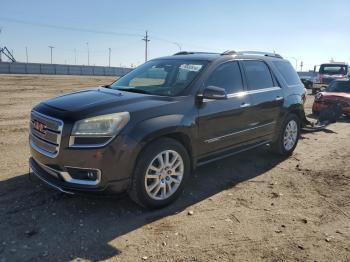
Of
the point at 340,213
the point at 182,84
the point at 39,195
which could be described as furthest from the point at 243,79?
the point at 39,195

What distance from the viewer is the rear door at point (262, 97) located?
20.0ft

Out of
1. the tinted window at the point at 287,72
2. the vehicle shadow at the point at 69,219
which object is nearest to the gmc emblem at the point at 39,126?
the vehicle shadow at the point at 69,219

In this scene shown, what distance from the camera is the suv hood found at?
4.32 metres

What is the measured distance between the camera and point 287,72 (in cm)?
733

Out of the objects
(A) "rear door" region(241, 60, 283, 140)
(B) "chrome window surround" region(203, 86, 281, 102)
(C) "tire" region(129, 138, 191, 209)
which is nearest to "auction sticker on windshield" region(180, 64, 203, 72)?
(B) "chrome window surround" region(203, 86, 281, 102)

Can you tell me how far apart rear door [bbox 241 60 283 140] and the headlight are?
268 centimetres

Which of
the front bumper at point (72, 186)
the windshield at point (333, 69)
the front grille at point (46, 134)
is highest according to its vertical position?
the windshield at point (333, 69)

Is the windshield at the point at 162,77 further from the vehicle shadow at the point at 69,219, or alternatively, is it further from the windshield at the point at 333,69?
the windshield at the point at 333,69

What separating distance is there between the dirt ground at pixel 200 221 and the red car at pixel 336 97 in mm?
6731

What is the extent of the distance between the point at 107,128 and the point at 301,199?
9.36 ft

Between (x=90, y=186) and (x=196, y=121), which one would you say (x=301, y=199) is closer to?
(x=196, y=121)

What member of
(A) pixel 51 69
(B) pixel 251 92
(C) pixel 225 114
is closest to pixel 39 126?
(C) pixel 225 114

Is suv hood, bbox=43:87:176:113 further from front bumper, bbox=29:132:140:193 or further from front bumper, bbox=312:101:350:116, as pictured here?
front bumper, bbox=312:101:350:116

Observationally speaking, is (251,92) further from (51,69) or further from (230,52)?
(51,69)
